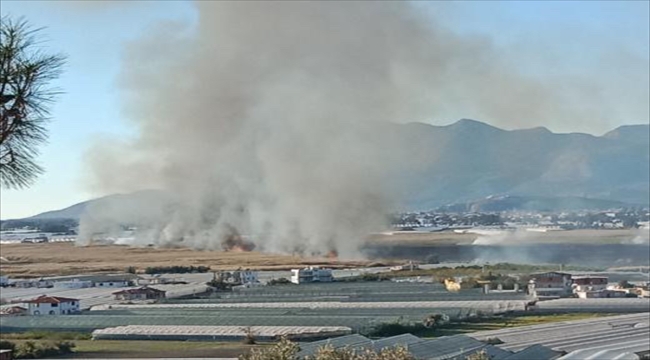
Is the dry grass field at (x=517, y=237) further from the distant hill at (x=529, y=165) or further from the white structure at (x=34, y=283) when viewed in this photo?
the distant hill at (x=529, y=165)

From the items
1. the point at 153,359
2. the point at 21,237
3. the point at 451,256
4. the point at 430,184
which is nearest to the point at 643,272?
the point at 451,256

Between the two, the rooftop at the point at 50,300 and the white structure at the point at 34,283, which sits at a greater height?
the white structure at the point at 34,283

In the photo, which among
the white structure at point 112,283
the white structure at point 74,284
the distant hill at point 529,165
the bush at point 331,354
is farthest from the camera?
the distant hill at point 529,165

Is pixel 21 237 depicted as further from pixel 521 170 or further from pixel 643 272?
pixel 521 170

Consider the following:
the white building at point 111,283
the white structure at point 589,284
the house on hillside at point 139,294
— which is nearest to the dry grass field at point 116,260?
the white building at point 111,283

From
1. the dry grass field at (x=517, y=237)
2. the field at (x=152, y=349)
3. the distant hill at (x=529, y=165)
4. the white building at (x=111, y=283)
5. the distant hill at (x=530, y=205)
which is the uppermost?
the distant hill at (x=529, y=165)

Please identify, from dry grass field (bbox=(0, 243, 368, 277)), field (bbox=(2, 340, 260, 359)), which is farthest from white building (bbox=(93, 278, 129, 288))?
field (bbox=(2, 340, 260, 359))

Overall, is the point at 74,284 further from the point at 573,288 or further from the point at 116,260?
the point at 573,288

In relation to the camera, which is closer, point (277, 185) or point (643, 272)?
point (643, 272)
